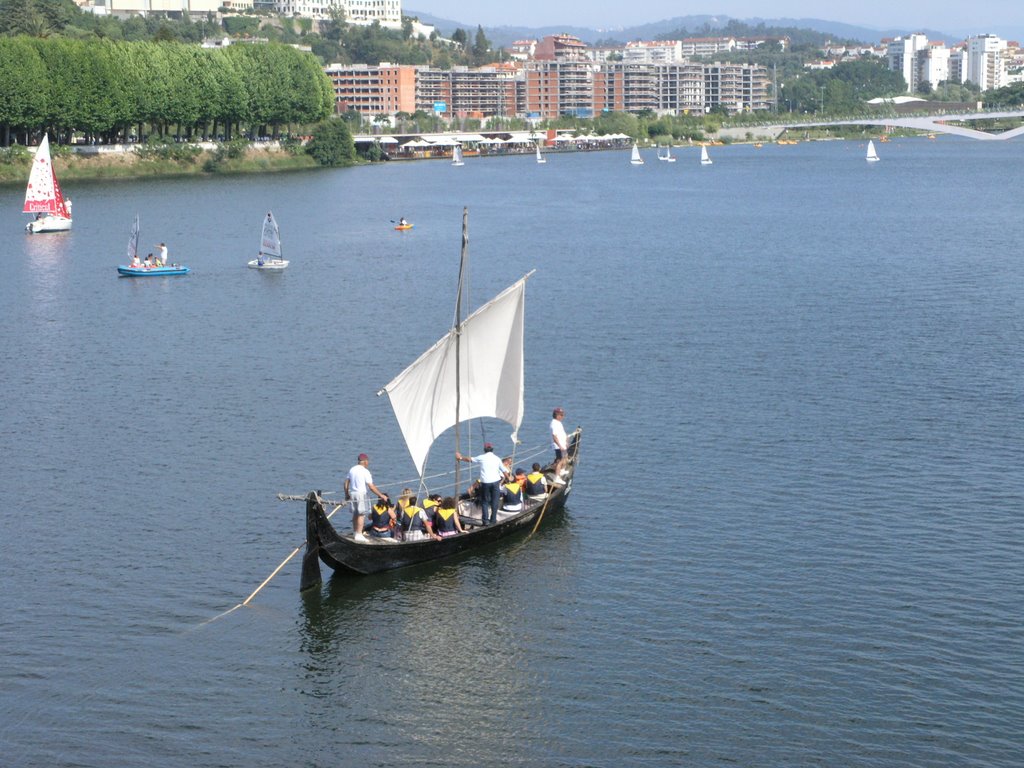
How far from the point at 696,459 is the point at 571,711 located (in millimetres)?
16348

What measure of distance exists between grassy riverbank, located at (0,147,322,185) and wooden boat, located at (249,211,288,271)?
235 feet

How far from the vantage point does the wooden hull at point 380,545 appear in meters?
34.2

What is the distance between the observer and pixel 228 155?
7013 inches

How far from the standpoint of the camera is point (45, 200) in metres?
110

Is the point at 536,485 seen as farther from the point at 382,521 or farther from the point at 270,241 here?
the point at 270,241

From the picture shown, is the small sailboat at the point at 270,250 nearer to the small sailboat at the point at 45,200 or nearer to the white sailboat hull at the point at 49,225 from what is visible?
the white sailboat hull at the point at 49,225

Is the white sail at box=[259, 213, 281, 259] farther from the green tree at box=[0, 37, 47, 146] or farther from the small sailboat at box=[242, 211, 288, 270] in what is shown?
the green tree at box=[0, 37, 47, 146]

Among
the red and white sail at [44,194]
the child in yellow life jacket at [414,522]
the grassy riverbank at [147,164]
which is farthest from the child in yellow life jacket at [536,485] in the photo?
the grassy riverbank at [147,164]

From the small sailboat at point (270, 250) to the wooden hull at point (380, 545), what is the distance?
5085 centimetres

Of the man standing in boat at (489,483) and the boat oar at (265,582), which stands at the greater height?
the man standing in boat at (489,483)

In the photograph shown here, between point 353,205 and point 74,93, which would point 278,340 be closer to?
point 353,205

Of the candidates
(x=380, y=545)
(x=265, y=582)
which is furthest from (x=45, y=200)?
(x=380, y=545)

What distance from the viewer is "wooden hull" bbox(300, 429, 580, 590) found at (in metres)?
34.2

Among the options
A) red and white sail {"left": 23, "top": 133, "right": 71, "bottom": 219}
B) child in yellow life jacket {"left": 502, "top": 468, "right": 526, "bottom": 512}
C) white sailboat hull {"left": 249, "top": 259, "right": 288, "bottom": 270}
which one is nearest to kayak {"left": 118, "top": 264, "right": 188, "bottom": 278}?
white sailboat hull {"left": 249, "top": 259, "right": 288, "bottom": 270}
